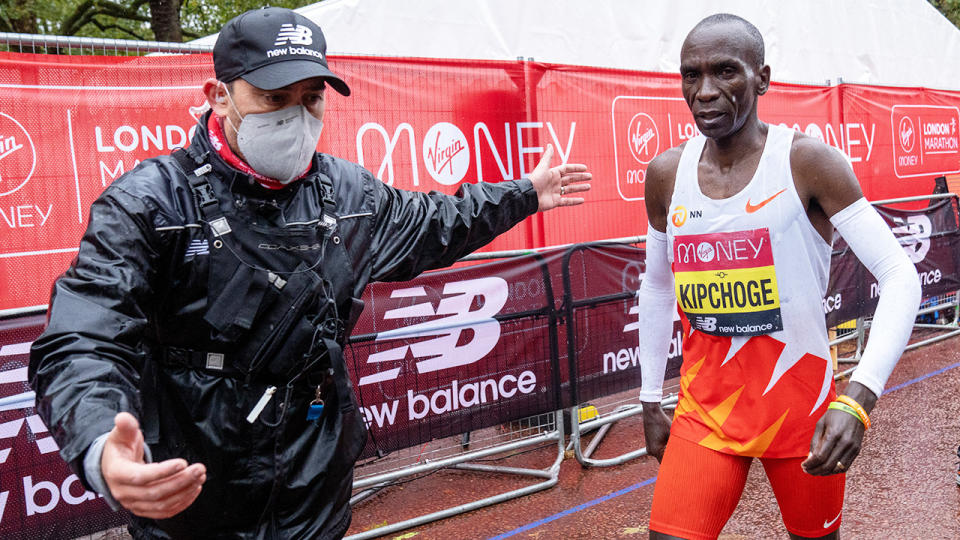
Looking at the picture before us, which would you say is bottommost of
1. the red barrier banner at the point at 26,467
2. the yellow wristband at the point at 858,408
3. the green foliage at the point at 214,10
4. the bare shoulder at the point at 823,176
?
the red barrier banner at the point at 26,467

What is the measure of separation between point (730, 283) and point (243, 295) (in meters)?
1.67

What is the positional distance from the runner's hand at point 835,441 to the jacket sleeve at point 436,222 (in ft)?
4.00

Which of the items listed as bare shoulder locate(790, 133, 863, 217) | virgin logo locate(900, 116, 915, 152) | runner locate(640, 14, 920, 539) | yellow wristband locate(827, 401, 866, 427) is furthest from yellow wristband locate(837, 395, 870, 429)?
virgin logo locate(900, 116, 915, 152)

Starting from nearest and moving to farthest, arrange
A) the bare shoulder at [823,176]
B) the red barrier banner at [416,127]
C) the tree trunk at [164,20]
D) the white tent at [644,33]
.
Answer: the bare shoulder at [823,176] < the red barrier banner at [416,127] < the white tent at [644,33] < the tree trunk at [164,20]

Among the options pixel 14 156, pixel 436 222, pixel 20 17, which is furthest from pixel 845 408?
pixel 20 17

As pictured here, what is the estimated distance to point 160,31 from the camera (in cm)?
1418

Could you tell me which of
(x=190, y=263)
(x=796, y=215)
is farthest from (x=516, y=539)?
(x=190, y=263)

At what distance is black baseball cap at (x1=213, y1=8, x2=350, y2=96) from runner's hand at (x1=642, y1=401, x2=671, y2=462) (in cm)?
184

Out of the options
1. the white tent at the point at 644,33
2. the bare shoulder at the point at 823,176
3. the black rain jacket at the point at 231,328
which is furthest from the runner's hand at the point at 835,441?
the white tent at the point at 644,33

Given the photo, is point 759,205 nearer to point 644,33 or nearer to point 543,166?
point 543,166

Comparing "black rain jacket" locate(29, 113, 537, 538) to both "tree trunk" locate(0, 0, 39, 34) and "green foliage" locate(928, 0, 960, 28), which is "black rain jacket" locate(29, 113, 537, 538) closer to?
"tree trunk" locate(0, 0, 39, 34)

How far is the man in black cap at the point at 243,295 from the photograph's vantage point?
→ 2.11 m

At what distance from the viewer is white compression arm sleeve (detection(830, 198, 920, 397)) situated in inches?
101

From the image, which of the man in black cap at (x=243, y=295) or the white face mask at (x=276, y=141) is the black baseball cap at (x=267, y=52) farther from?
the white face mask at (x=276, y=141)
